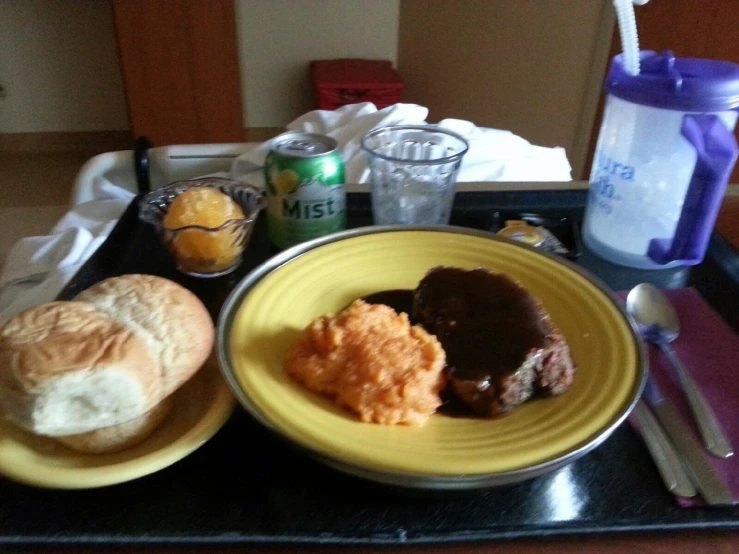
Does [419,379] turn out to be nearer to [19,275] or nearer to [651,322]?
[651,322]

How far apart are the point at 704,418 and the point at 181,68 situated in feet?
6.86

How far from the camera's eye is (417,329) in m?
0.58

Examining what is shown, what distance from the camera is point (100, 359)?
1.55 ft

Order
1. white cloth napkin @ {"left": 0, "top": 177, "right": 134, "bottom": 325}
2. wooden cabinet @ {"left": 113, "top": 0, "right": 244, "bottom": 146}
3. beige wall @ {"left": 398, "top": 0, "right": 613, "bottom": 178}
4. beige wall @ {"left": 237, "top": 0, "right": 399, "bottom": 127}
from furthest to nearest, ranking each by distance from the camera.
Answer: beige wall @ {"left": 237, "top": 0, "right": 399, "bottom": 127}
beige wall @ {"left": 398, "top": 0, "right": 613, "bottom": 178}
wooden cabinet @ {"left": 113, "top": 0, "right": 244, "bottom": 146}
white cloth napkin @ {"left": 0, "top": 177, "right": 134, "bottom": 325}

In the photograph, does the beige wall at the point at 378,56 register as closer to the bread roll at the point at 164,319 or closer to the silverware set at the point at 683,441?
the silverware set at the point at 683,441

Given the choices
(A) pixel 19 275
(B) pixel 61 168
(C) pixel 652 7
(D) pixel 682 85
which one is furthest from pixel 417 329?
(B) pixel 61 168

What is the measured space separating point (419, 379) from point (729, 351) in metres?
0.35

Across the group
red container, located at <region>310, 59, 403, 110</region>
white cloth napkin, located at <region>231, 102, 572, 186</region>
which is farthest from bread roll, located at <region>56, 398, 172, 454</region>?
red container, located at <region>310, 59, 403, 110</region>

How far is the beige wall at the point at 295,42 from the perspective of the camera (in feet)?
8.88

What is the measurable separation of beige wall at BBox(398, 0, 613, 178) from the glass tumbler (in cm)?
156

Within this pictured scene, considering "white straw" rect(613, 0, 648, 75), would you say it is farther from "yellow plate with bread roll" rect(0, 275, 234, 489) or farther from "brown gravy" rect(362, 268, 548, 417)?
"yellow plate with bread roll" rect(0, 275, 234, 489)

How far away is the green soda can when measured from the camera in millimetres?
763

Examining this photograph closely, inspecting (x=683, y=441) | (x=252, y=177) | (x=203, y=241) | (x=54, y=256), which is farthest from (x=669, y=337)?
(x=54, y=256)

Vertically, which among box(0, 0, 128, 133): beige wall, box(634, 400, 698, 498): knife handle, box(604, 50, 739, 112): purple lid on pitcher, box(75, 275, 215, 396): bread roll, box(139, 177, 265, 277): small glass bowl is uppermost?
box(604, 50, 739, 112): purple lid on pitcher
